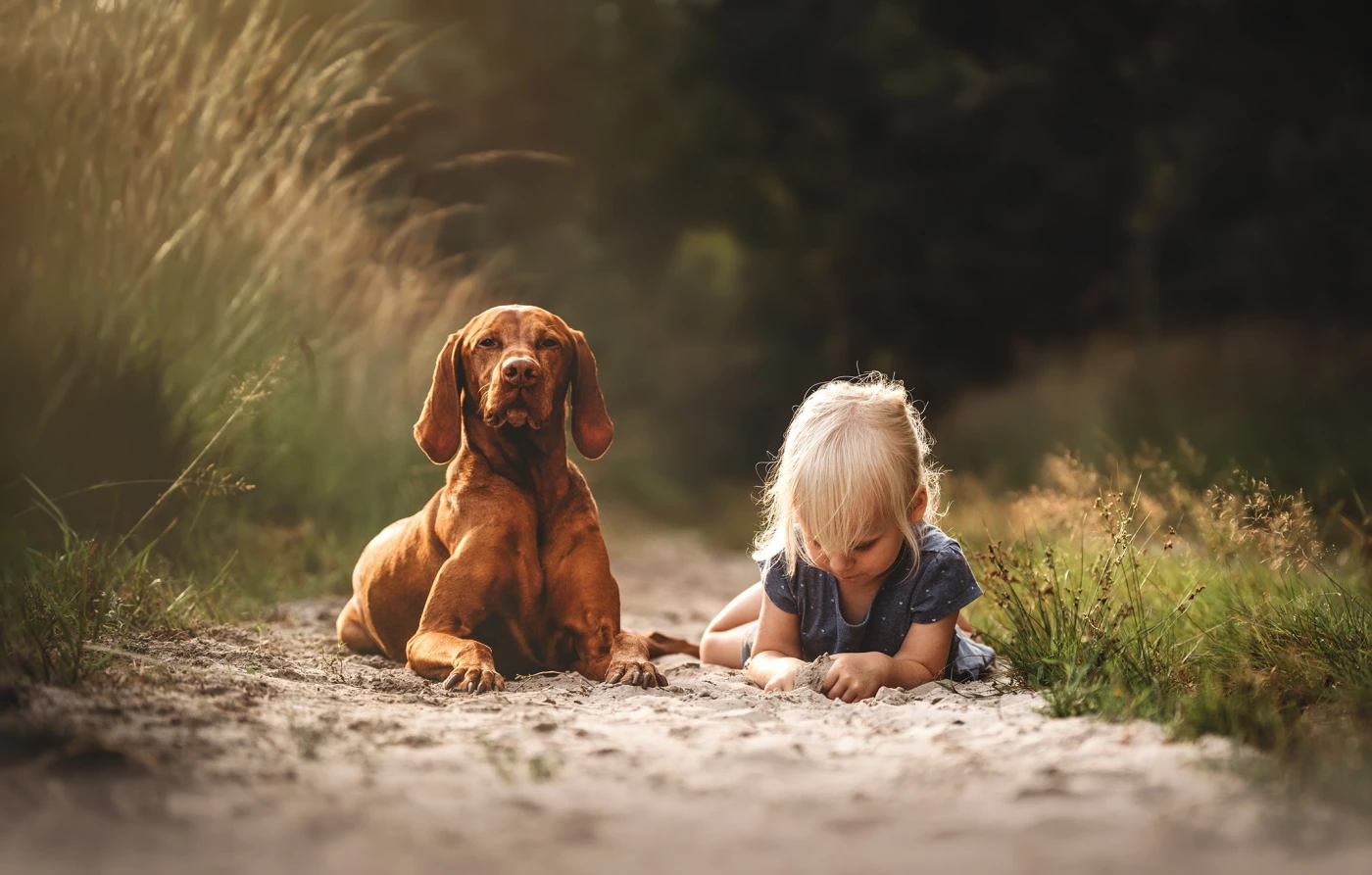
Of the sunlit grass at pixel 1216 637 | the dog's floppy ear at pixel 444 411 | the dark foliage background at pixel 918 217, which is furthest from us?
the dark foliage background at pixel 918 217

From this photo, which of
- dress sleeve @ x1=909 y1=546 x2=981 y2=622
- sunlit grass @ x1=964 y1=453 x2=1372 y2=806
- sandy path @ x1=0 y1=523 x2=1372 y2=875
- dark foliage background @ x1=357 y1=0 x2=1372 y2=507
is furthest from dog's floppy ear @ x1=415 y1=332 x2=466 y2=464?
dark foliage background @ x1=357 y1=0 x2=1372 y2=507

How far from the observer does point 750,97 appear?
15.1m

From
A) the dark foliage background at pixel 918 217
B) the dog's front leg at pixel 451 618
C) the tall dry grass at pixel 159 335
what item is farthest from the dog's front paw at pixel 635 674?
the dark foliage background at pixel 918 217

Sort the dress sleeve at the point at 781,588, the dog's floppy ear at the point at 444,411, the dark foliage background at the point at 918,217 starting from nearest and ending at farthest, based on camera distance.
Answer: the dog's floppy ear at the point at 444,411, the dress sleeve at the point at 781,588, the dark foliage background at the point at 918,217

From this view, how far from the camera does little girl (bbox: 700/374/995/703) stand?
342 cm

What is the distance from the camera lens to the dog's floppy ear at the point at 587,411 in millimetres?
3734

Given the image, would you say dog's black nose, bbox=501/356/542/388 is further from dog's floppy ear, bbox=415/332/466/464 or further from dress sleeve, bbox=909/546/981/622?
dress sleeve, bbox=909/546/981/622

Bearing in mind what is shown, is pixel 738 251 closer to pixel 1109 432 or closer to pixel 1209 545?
pixel 1109 432

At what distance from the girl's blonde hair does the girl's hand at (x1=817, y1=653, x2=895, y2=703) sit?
293 mm

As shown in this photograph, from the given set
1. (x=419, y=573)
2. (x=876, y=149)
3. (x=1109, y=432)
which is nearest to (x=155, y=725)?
(x=419, y=573)

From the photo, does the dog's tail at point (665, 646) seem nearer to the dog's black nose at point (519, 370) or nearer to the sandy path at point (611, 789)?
the sandy path at point (611, 789)

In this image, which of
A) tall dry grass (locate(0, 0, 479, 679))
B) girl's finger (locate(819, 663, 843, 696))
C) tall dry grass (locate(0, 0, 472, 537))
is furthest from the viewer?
tall dry grass (locate(0, 0, 472, 537))

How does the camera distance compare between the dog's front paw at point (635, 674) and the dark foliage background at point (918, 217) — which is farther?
the dark foliage background at point (918, 217)

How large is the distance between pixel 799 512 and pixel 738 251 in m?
14.0
